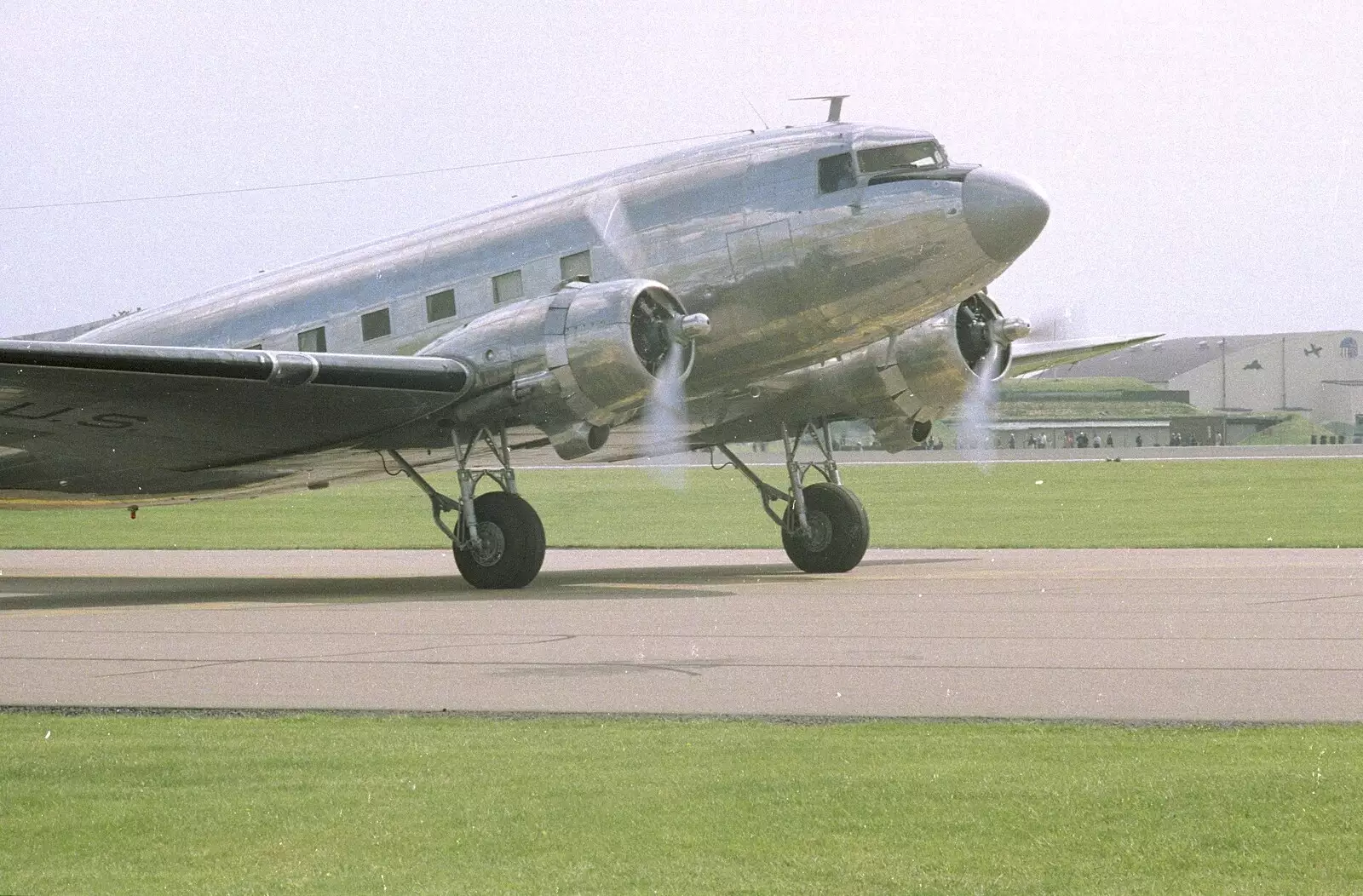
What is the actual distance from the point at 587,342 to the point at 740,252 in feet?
6.72

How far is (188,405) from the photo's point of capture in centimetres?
1873

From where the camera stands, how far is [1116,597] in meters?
16.0

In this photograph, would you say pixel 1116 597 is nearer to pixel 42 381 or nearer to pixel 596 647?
pixel 596 647

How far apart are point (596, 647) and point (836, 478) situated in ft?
34.8

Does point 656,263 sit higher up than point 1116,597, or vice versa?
point 656,263

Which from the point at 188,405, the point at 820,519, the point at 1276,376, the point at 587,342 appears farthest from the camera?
the point at 1276,376

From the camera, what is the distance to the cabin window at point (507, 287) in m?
19.5

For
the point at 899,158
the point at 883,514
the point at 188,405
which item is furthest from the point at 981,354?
the point at 883,514

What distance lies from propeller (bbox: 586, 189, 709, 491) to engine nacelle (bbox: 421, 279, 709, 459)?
13 millimetres

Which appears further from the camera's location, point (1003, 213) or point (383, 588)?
point (383, 588)

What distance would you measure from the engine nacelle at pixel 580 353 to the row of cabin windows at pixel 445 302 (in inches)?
16.4

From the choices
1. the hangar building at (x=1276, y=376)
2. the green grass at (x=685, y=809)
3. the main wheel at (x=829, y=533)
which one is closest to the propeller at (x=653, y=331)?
the main wheel at (x=829, y=533)

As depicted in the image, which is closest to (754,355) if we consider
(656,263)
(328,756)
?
(656,263)

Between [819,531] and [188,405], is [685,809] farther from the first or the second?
[819,531]
